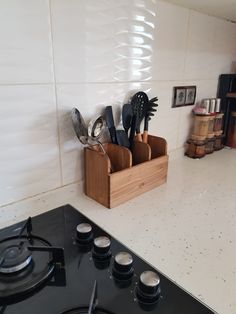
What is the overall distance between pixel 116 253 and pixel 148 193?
364 millimetres

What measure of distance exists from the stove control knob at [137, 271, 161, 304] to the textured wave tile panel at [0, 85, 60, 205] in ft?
1.36

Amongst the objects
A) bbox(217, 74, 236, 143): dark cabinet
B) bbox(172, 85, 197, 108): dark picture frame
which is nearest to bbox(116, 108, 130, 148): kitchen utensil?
bbox(172, 85, 197, 108): dark picture frame

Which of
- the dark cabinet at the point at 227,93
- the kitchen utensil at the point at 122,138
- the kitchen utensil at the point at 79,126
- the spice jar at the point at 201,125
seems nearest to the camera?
the kitchen utensil at the point at 79,126

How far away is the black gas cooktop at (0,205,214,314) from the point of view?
14.7 inches

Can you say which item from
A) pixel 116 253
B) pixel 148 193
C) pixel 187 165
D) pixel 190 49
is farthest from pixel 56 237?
pixel 190 49

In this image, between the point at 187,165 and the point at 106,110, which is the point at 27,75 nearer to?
the point at 106,110

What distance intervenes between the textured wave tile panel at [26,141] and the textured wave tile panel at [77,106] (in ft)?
0.10

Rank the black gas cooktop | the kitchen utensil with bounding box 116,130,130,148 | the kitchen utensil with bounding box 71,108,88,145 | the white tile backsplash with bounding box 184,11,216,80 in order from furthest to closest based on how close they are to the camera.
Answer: the white tile backsplash with bounding box 184,11,216,80, the kitchen utensil with bounding box 116,130,130,148, the kitchen utensil with bounding box 71,108,88,145, the black gas cooktop

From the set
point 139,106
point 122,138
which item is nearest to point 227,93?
point 139,106

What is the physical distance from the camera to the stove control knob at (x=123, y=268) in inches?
16.8

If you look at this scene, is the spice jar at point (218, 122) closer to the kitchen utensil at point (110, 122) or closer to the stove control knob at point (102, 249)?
the kitchen utensil at point (110, 122)

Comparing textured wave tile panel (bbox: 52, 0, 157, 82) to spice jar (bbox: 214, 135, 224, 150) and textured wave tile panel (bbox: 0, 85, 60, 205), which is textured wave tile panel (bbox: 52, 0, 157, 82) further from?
spice jar (bbox: 214, 135, 224, 150)

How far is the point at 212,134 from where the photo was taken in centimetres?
121

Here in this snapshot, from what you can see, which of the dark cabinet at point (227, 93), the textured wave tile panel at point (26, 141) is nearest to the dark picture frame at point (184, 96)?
the dark cabinet at point (227, 93)
